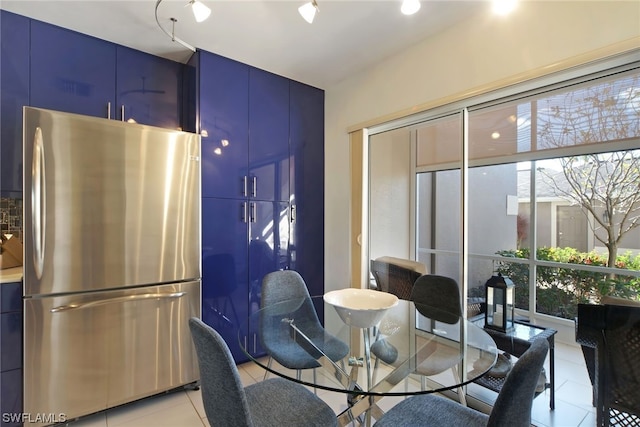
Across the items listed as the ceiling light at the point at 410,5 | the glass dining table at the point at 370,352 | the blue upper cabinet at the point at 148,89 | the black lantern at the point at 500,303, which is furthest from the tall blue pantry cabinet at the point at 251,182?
the black lantern at the point at 500,303

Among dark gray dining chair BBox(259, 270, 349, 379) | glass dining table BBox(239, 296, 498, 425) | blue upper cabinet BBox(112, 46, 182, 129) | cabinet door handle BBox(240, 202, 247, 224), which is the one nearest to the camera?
glass dining table BBox(239, 296, 498, 425)

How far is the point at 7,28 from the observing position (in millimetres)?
1968

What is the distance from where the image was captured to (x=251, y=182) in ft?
8.84

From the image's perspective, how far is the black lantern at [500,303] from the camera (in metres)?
2.11

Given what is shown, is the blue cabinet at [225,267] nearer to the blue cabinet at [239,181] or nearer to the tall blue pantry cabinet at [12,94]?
the blue cabinet at [239,181]

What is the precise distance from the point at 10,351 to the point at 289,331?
1542 mm

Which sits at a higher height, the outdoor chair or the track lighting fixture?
the track lighting fixture

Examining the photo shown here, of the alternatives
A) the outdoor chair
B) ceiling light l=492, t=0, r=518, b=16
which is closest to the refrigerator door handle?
ceiling light l=492, t=0, r=518, b=16

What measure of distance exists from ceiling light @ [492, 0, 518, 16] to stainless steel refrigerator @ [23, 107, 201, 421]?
2.14 meters

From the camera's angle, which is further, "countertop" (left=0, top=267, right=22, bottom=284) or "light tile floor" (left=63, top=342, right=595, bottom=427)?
"light tile floor" (left=63, top=342, right=595, bottom=427)

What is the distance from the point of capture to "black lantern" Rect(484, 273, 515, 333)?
83.0 inches

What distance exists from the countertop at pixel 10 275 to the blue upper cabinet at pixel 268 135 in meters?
1.58

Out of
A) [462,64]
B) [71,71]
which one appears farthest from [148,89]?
[462,64]

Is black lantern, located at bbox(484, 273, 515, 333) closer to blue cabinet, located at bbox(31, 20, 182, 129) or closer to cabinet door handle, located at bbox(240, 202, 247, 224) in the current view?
cabinet door handle, located at bbox(240, 202, 247, 224)
